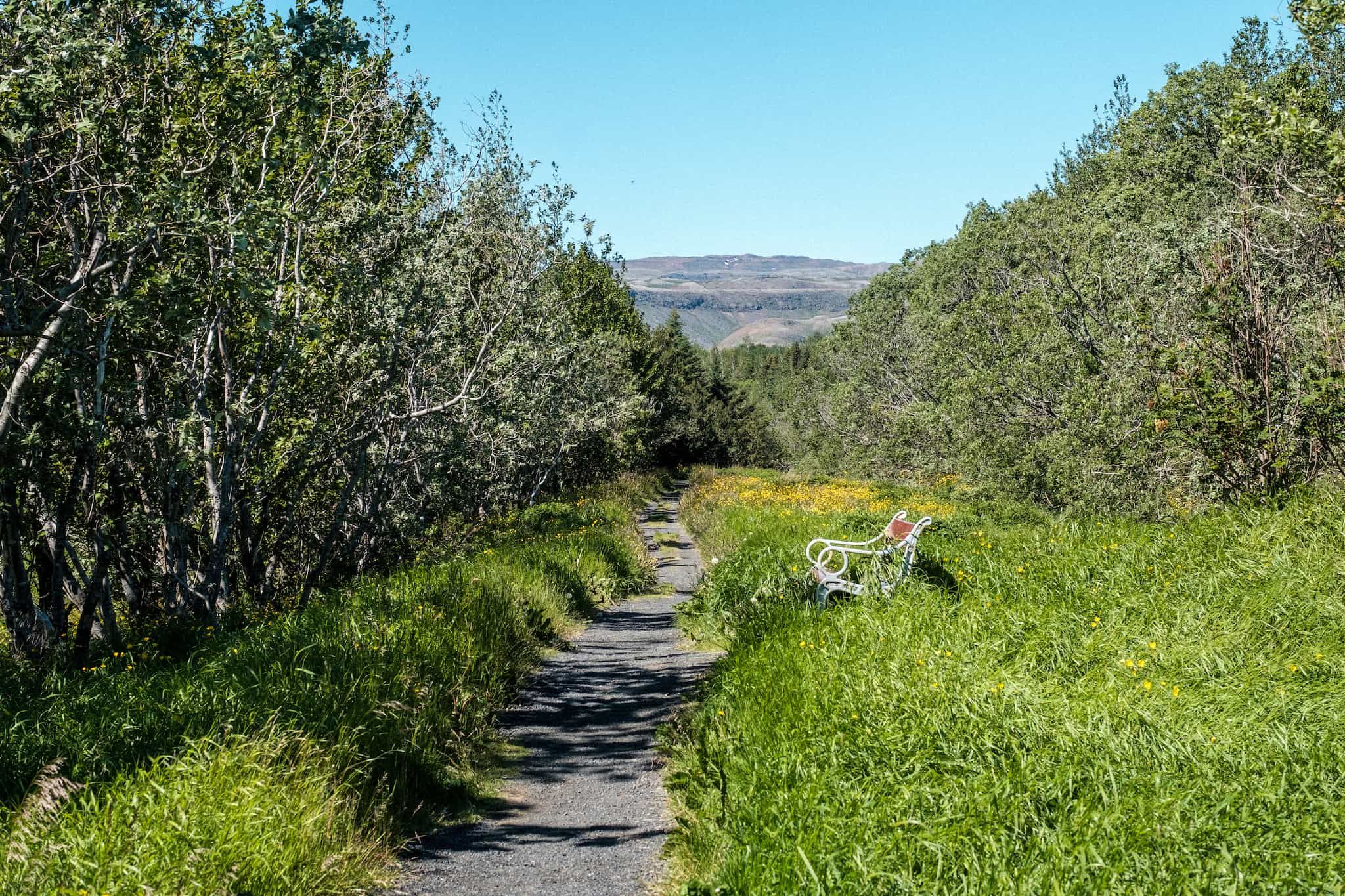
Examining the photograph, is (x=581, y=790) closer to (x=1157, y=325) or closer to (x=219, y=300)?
(x=219, y=300)

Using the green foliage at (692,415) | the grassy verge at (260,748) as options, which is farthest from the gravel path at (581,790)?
the green foliage at (692,415)

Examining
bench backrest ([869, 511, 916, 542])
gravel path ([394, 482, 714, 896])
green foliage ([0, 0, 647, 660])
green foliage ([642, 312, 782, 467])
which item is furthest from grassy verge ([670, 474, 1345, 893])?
green foliage ([642, 312, 782, 467])

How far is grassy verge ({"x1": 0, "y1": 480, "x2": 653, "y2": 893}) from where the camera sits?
3.57 metres

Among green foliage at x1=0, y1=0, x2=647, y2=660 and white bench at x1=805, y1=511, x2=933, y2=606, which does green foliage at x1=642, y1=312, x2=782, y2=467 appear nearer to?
green foliage at x1=0, y1=0, x2=647, y2=660

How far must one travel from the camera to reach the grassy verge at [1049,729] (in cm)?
333

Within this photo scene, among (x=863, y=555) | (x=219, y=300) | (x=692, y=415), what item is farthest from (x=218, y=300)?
(x=692, y=415)

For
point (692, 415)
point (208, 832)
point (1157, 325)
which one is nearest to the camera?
point (208, 832)

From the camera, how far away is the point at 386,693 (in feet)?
19.0

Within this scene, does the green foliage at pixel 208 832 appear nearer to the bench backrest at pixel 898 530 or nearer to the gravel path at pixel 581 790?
the gravel path at pixel 581 790

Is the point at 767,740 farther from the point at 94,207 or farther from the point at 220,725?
the point at 94,207

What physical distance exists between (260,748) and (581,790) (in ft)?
7.29

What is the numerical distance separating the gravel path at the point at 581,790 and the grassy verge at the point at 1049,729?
1.06 feet

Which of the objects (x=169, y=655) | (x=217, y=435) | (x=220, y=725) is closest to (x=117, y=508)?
(x=217, y=435)

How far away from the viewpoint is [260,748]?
14.1 feet
